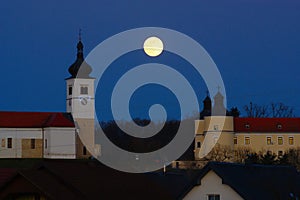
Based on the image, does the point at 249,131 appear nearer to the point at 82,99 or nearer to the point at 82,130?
the point at 82,99

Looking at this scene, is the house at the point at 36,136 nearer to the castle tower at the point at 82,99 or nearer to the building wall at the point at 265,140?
the castle tower at the point at 82,99

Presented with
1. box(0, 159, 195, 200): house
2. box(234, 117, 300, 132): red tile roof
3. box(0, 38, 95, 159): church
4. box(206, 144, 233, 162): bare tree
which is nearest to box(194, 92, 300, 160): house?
box(234, 117, 300, 132): red tile roof

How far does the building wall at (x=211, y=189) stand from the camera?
3425 cm

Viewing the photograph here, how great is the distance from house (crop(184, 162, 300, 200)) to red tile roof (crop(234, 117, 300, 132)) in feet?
261

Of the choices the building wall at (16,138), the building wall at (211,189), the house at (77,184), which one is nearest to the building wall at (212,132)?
the building wall at (16,138)

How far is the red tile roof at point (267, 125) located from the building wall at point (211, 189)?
8046cm

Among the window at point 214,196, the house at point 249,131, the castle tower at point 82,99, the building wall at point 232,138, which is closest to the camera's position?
the window at point 214,196

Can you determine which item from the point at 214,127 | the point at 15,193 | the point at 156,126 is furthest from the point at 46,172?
the point at 156,126

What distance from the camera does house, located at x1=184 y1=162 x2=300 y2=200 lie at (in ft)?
110

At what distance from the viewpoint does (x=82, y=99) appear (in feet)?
345

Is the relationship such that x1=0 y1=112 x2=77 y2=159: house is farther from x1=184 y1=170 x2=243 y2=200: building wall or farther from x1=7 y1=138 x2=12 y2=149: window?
x1=184 y1=170 x2=243 y2=200: building wall

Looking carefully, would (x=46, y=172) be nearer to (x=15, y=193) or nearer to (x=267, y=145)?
(x=15, y=193)

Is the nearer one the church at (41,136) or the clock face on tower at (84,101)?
the church at (41,136)

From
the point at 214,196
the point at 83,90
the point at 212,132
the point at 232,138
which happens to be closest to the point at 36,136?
the point at 83,90
